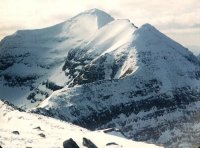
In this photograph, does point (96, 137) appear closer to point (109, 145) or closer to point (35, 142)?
point (109, 145)

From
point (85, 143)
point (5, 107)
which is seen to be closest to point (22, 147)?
point (85, 143)

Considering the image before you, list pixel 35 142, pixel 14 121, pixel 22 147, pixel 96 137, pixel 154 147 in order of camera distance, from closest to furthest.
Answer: pixel 22 147
pixel 35 142
pixel 154 147
pixel 96 137
pixel 14 121

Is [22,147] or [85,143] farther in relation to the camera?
[85,143]

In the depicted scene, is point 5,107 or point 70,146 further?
point 5,107

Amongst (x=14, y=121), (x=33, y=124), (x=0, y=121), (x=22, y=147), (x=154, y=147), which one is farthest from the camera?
(x=0, y=121)

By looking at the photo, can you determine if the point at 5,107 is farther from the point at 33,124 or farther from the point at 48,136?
the point at 48,136

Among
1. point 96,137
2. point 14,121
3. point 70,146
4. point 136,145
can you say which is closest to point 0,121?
point 14,121

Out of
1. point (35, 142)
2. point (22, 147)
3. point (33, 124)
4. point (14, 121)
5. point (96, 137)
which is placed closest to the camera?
point (22, 147)

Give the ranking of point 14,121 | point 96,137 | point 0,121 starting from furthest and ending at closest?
point 0,121 → point 14,121 → point 96,137
